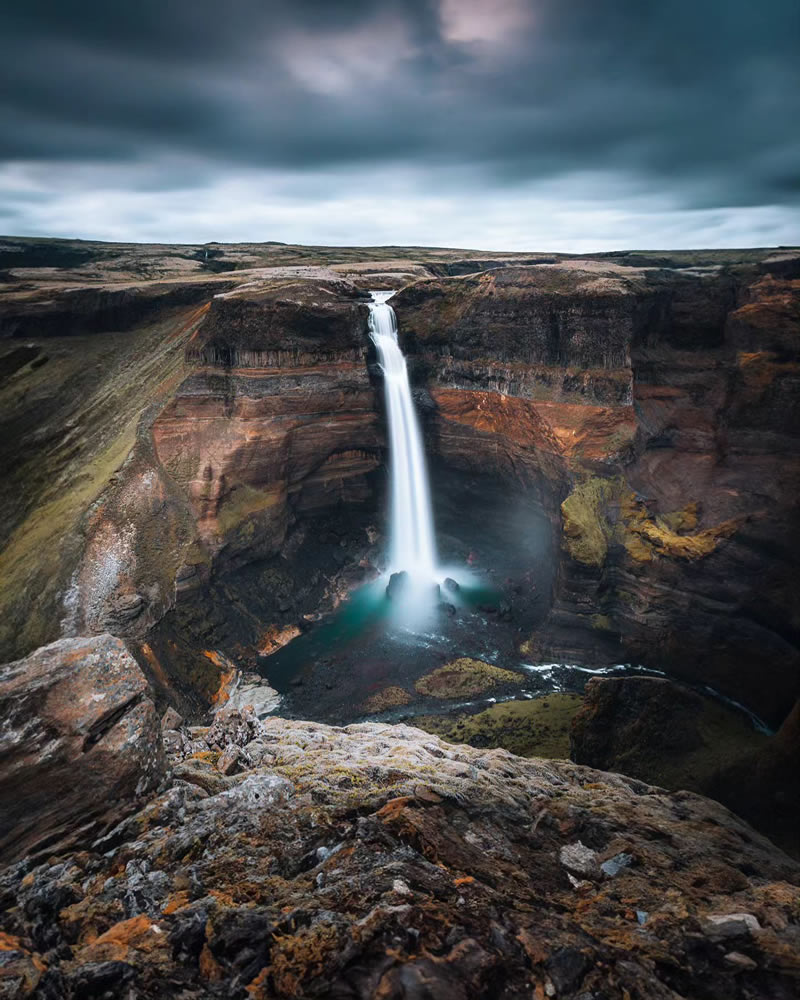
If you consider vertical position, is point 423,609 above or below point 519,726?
below

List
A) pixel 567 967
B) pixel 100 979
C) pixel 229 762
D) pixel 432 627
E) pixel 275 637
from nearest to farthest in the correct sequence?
pixel 100 979 < pixel 567 967 < pixel 229 762 < pixel 275 637 < pixel 432 627

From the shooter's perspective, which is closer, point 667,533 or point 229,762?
point 229,762

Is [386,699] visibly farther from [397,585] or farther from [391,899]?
[391,899]

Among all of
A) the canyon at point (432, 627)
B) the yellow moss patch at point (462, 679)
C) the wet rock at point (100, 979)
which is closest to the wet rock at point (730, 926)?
the canyon at point (432, 627)

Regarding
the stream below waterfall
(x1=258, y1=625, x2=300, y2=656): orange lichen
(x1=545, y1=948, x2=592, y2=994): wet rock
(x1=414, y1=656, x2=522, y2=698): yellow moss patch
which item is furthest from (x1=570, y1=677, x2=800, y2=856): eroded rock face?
(x1=258, y1=625, x2=300, y2=656): orange lichen

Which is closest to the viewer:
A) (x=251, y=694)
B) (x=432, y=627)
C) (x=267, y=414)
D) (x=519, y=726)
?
(x=519, y=726)

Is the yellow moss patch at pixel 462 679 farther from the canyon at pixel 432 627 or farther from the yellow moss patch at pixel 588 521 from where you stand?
the yellow moss patch at pixel 588 521

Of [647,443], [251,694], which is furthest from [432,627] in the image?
[647,443]
